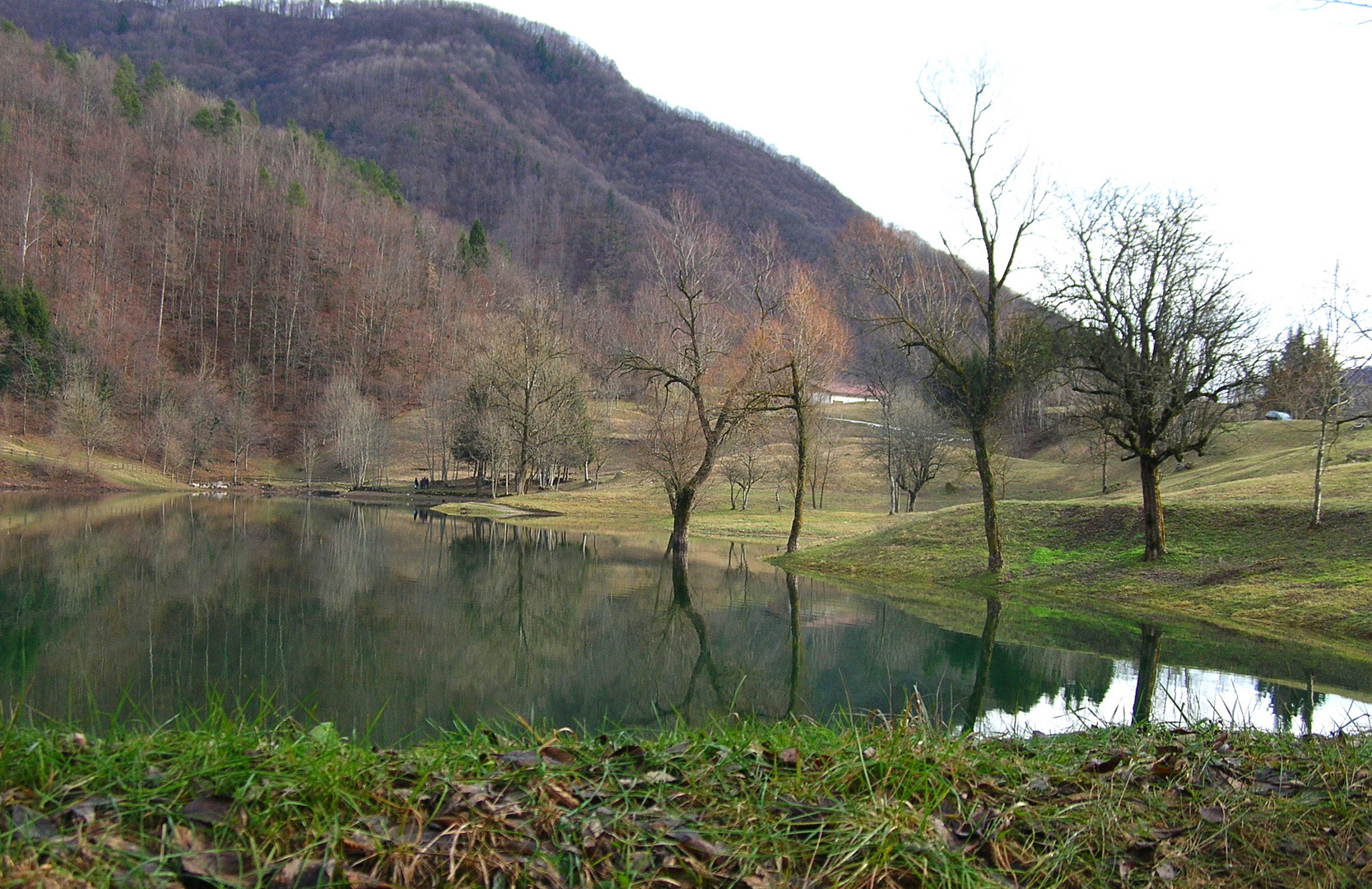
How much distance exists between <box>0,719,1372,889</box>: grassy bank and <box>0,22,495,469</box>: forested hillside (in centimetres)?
8306

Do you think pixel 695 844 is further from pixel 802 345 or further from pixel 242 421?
pixel 242 421

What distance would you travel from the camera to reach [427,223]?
5477 inches

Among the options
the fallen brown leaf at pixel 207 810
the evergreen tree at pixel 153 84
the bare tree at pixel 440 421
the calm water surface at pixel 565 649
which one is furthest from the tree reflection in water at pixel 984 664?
the evergreen tree at pixel 153 84

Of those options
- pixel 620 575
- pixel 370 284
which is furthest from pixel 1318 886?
pixel 370 284

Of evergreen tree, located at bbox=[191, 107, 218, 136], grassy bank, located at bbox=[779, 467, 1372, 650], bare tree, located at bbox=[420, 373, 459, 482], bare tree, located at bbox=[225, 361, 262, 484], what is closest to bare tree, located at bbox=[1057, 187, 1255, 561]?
grassy bank, located at bbox=[779, 467, 1372, 650]

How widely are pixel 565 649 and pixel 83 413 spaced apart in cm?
6679

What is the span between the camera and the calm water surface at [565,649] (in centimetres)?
983

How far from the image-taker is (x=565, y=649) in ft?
46.8

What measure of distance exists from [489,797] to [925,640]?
14011 millimetres

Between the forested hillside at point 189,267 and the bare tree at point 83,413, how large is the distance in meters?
0.84

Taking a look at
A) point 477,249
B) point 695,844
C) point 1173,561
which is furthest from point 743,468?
point 477,249

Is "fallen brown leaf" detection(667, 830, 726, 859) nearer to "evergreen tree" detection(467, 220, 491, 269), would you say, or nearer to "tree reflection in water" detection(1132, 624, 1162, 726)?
"tree reflection in water" detection(1132, 624, 1162, 726)

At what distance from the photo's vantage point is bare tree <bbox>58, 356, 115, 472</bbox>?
64500 millimetres

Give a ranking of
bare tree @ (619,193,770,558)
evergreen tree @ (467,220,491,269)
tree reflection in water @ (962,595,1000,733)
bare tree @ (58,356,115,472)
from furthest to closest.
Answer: evergreen tree @ (467,220,491,269)
bare tree @ (58,356,115,472)
bare tree @ (619,193,770,558)
tree reflection in water @ (962,595,1000,733)
